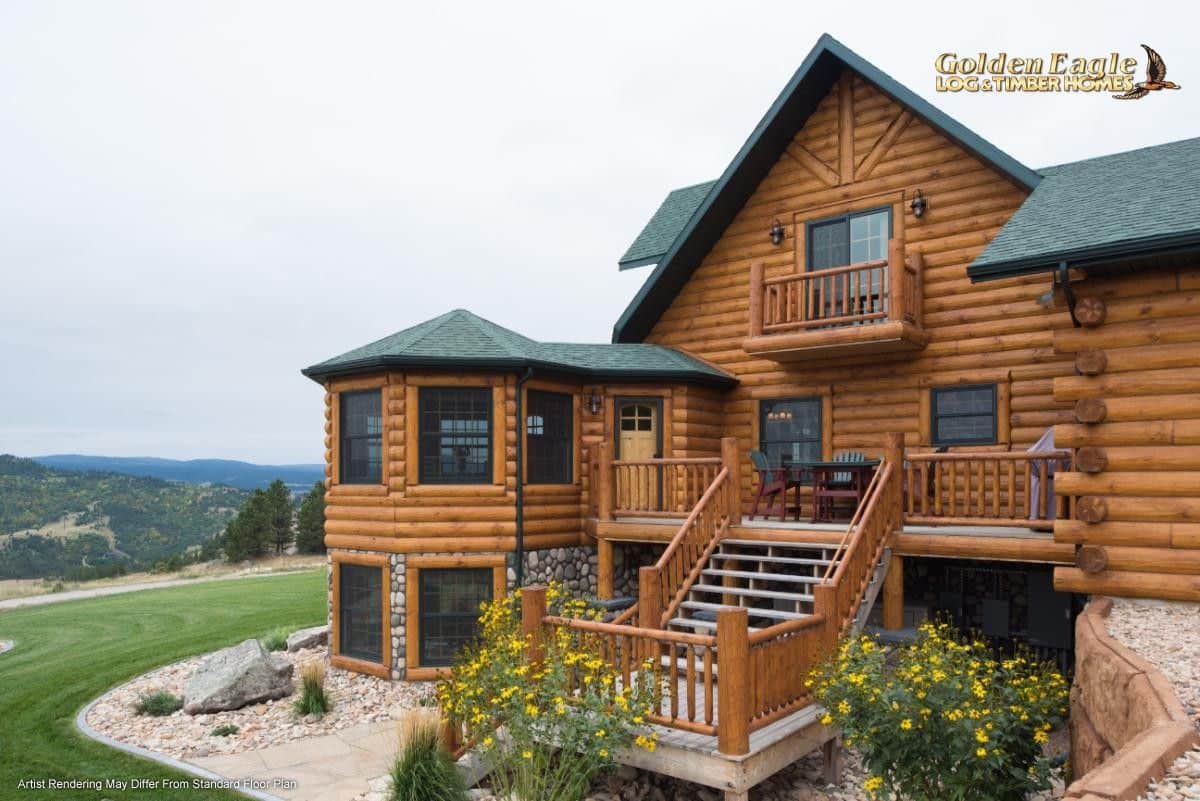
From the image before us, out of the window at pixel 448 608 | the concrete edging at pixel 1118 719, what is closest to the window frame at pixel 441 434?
the window at pixel 448 608

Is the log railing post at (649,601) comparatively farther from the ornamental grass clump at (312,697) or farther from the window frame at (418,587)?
the ornamental grass clump at (312,697)

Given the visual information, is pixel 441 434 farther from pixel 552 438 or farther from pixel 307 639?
pixel 307 639

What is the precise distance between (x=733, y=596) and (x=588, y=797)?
3782 millimetres

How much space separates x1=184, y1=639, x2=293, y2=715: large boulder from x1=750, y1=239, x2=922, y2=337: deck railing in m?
9.01

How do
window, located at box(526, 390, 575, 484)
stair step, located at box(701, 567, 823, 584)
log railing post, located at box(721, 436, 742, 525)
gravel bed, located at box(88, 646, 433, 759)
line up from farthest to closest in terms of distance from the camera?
window, located at box(526, 390, 575, 484) → log railing post, located at box(721, 436, 742, 525) → gravel bed, located at box(88, 646, 433, 759) → stair step, located at box(701, 567, 823, 584)

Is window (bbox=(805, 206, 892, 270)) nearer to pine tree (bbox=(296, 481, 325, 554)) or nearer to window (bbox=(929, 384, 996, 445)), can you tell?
window (bbox=(929, 384, 996, 445))

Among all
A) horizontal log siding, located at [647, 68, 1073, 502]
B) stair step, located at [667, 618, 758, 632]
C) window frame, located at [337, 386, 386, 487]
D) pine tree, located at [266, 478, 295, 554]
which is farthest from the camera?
pine tree, located at [266, 478, 295, 554]

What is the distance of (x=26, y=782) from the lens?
889 centimetres

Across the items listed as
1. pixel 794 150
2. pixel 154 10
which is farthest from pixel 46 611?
pixel 794 150

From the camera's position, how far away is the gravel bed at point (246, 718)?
1032 cm

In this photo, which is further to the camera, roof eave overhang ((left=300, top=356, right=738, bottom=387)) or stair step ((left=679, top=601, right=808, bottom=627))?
roof eave overhang ((left=300, top=356, right=738, bottom=387))

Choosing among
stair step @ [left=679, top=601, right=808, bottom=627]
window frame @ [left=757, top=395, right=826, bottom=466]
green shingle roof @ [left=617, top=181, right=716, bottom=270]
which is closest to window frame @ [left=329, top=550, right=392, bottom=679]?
stair step @ [left=679, top=601, right=808, bottom=627]

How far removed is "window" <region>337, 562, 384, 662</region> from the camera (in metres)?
13.2

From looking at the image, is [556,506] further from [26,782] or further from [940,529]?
[26,782]
